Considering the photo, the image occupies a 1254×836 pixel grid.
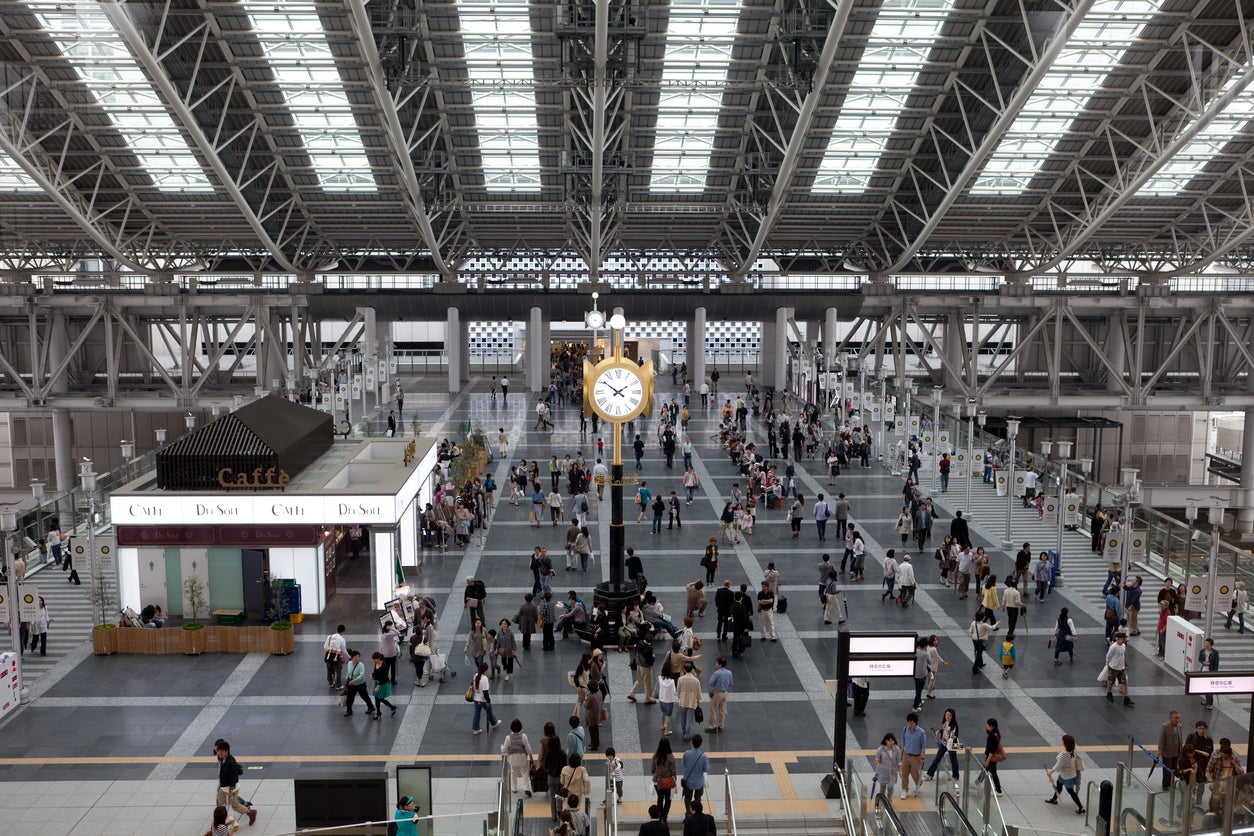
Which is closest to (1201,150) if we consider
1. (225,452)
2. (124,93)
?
(225,452)

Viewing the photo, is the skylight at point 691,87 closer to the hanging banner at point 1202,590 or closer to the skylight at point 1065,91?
the skylight at point 1065,91

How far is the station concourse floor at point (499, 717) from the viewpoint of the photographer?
16.1 metres

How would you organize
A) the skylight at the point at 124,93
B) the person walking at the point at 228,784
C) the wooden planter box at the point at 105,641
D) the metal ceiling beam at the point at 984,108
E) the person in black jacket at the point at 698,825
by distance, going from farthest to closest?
the skylight at the point at 124,93 < the metal ceiling beam at the point at 984,108 < the wooden planter box at the point at 105,641 < the person walking at the point at 228,784 < the person in black jacket at the point at 698,825

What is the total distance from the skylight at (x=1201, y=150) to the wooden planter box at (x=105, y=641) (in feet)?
105

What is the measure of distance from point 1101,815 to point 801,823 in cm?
374

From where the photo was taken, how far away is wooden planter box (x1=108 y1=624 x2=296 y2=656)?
870 inches

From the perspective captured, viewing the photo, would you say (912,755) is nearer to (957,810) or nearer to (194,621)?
(957,810)

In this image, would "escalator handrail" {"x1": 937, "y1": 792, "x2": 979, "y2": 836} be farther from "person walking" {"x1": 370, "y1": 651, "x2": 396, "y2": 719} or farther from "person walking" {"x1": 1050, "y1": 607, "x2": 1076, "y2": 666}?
"person walking" {"x1": 370, "y1": 651, "x2": 396, "y2": 719}

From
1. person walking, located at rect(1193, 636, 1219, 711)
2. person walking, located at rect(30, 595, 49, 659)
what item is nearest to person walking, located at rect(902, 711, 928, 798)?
person walking, located at rect(1193, 636, 1219, 711)

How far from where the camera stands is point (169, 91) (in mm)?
32625

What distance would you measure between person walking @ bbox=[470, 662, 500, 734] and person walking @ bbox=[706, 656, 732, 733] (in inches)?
138

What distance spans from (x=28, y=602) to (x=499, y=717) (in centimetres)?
951

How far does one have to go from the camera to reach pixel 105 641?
22.1 metres

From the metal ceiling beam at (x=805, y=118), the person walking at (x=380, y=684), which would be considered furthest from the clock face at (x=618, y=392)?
the metal ceiling beam at (x=805, y=118)
